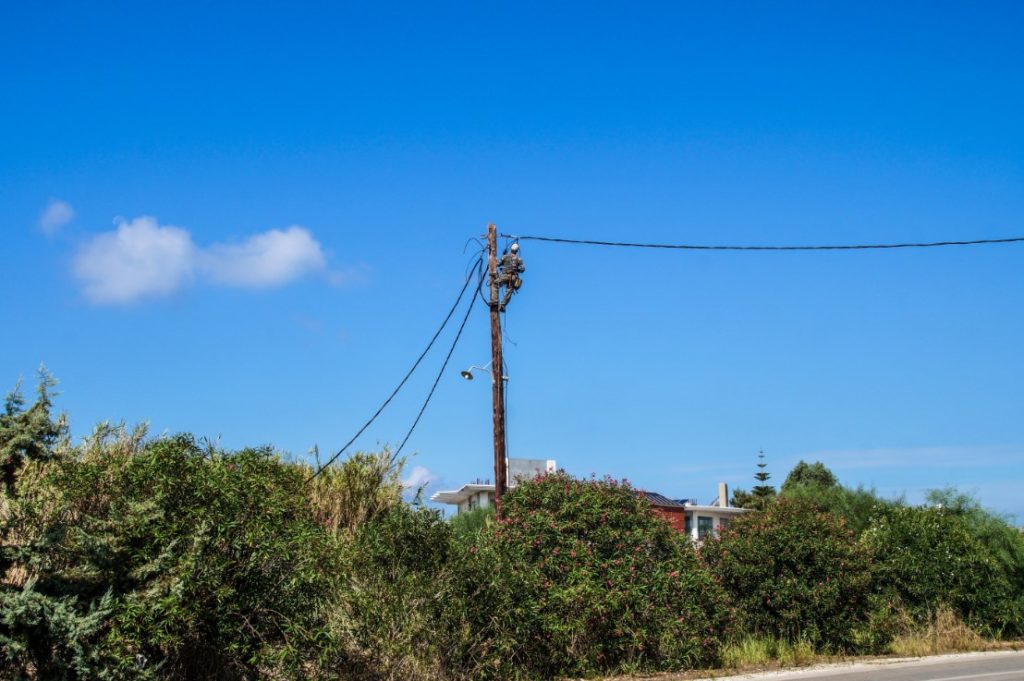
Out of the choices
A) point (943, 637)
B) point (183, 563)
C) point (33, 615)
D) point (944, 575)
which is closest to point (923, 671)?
point (943, 637)

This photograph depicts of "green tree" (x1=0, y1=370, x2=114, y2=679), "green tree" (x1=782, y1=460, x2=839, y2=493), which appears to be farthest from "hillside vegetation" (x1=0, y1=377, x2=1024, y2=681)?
"green tree" (x1=782, y1=460, x2=839, y2=493)

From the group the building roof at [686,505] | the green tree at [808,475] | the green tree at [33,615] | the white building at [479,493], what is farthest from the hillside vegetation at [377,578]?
the green tree at [808,475]

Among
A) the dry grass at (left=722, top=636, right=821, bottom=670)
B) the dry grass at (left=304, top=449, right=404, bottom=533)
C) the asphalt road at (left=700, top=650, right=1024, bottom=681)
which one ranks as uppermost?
the dry grass at (left=304, top=449, right=404, bottom=533)

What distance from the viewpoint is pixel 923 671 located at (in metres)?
16.2

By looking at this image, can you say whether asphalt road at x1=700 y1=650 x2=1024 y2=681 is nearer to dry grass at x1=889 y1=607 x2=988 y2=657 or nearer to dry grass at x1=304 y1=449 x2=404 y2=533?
dry grass at x1=889 y1=607 x2=988 y2=657

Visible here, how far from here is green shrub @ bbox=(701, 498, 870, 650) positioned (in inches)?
696

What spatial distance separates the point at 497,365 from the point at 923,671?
984cm

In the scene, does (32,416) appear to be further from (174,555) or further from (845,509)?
(845,509)

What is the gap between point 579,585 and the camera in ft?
46.5

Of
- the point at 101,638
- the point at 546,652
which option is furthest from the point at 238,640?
the point at 546,652

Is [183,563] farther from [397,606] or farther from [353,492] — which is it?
[353,492]

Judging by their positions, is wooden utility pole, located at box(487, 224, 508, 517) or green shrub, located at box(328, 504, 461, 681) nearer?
green shrub, located at box(328, 504, 461, 681)

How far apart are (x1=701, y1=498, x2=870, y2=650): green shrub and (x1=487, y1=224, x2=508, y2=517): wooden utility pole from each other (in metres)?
4.69

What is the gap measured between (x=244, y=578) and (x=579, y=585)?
217 inches
